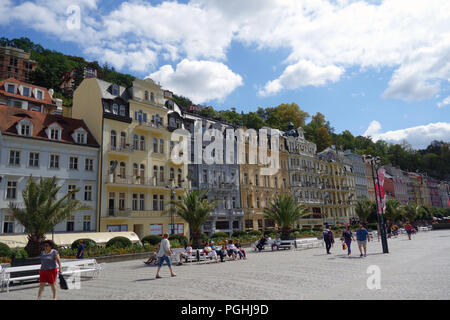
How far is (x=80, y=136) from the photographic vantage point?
1398 inches

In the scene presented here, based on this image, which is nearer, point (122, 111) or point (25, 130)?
point (25, 130)

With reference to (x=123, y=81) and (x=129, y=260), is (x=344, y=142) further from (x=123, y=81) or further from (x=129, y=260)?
(x=129, y=260)

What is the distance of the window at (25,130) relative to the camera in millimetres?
31469

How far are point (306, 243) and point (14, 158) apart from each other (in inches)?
1078

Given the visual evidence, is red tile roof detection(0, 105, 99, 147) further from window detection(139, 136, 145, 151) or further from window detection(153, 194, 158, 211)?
window detection(153, 194, 158, 211)

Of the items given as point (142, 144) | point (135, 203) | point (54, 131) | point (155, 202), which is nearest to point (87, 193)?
point (135, 203)

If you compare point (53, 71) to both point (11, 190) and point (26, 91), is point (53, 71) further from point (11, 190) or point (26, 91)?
point (11, 190)

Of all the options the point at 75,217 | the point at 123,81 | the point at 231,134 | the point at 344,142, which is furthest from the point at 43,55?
the point at 344,142

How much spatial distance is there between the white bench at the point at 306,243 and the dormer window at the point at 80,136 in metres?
23.7

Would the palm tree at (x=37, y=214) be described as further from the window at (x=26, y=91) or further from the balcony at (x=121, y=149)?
the window at (x=26, y=91)

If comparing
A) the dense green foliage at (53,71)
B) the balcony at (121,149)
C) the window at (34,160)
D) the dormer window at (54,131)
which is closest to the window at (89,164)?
the balcony at (121,149)
